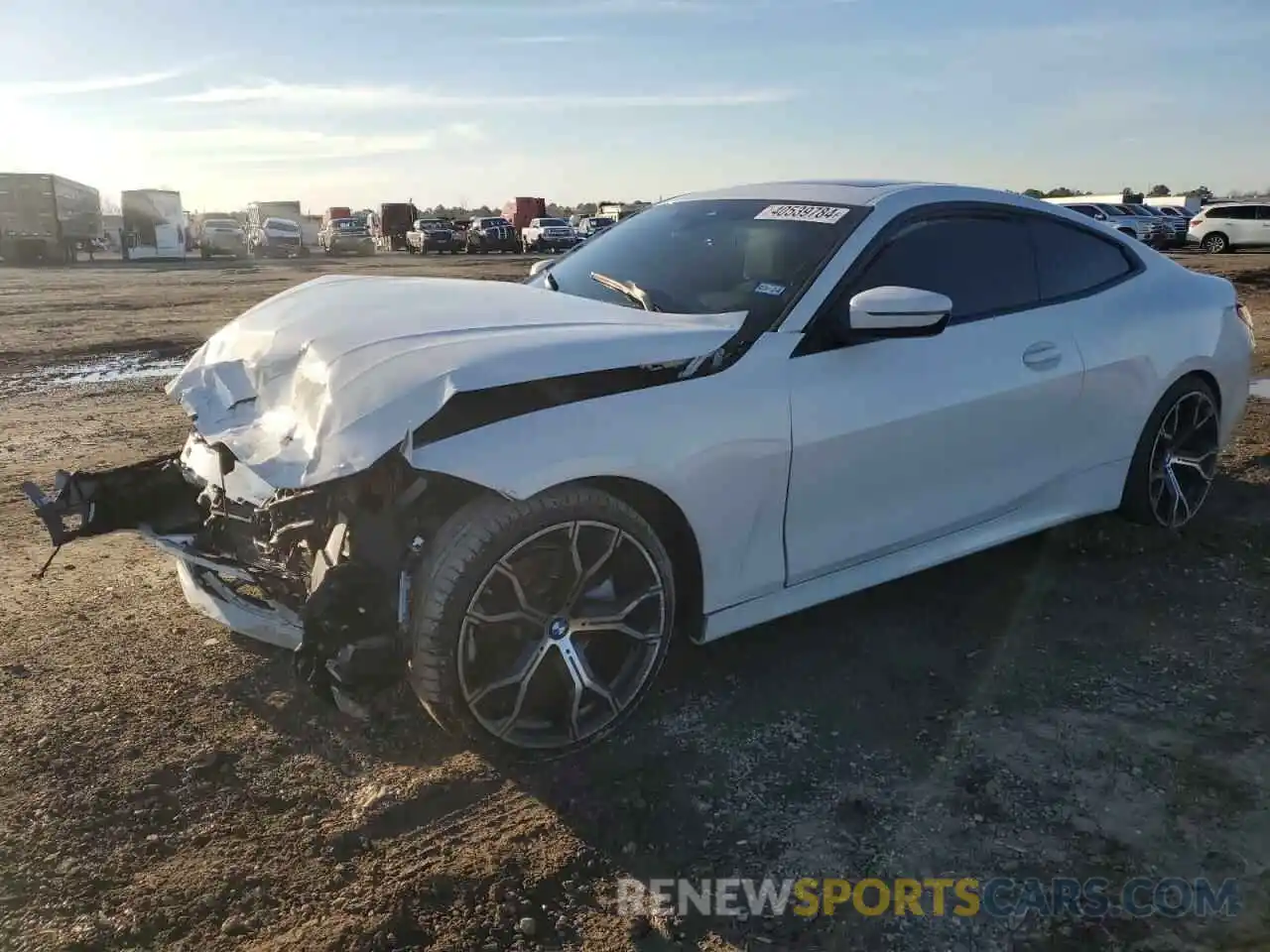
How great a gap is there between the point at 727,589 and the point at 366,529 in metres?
1.13

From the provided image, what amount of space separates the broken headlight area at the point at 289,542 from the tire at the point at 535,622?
0.37 ft

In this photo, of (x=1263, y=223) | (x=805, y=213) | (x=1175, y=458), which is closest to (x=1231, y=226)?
(x=1263, y=223)

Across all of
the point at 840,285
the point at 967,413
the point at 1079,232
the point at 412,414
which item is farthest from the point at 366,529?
the point at 1079,232

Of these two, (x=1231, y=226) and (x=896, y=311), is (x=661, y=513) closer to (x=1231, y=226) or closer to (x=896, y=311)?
(x=896, y=311)

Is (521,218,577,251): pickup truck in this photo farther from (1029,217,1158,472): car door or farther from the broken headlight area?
the broken headlight area

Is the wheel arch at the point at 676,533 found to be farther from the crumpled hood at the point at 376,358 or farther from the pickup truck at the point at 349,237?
the pickup truck at the point at 349,237

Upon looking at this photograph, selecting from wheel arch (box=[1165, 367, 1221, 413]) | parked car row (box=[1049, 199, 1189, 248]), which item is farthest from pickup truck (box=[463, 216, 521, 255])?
wheel arch (box=[1165, 367, 1221, 413])

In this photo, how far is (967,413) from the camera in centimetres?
358

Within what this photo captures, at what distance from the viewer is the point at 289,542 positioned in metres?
3.03

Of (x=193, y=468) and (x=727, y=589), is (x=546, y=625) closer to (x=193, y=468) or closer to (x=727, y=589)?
(x=727, y=589)

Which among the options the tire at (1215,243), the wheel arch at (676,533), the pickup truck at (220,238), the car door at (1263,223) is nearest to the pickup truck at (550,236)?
the pickup truck at (220,238)

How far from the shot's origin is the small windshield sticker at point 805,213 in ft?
11.9

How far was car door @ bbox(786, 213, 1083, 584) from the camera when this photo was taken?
10.7ft

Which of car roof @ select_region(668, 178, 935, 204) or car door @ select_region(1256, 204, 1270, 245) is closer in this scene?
car roof @ select_region(668, 178, 935, 204)
